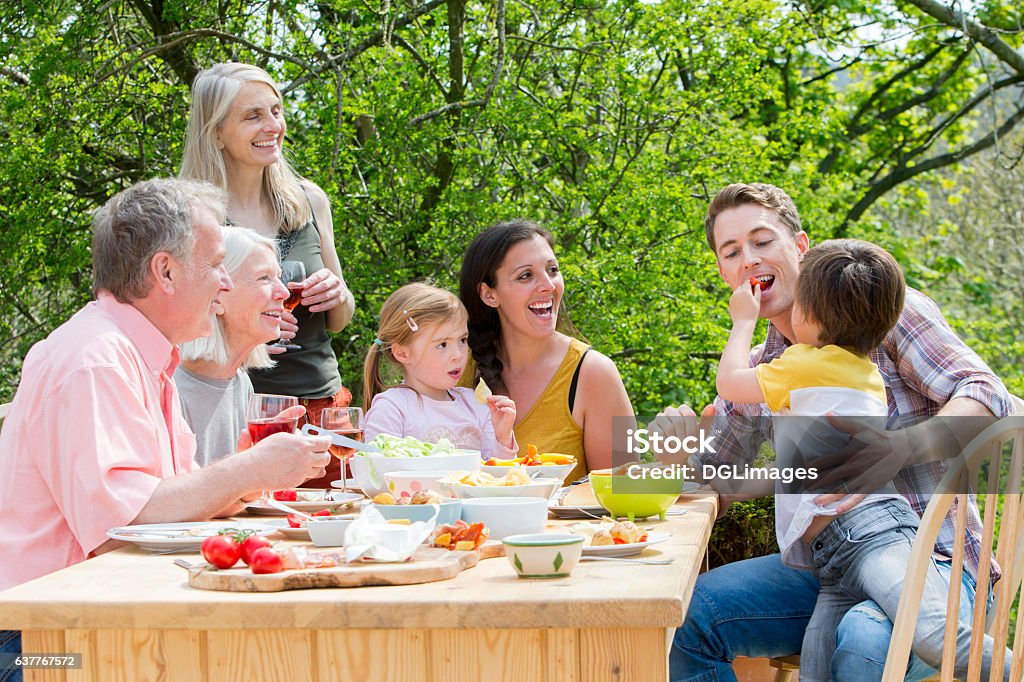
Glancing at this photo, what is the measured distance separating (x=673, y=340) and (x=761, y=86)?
146 cm

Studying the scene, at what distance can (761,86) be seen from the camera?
19.0 ft

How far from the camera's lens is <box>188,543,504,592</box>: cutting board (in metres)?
1.39

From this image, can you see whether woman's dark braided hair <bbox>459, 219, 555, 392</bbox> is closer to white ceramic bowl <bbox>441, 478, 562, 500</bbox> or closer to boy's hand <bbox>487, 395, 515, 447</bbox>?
boy's hand <bbox>487, 395, 515, 447</bbox>

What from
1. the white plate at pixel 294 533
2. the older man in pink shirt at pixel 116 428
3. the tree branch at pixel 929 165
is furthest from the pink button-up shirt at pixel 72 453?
the tree branch at pixel 929 165

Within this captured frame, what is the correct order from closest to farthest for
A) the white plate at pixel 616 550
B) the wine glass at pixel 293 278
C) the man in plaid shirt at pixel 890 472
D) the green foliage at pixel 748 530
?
the white plate at pixel 616 550, the man in plaid shirt at pixel 890 472, the wine glass at pixel 293 278, the green foliage at pixel 748 530

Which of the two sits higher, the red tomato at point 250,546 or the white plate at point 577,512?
the red tomato at point 250,546

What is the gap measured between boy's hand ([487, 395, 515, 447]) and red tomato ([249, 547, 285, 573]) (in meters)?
1.29

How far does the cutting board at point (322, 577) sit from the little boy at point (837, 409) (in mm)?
1043

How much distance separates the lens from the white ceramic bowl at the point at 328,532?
1668mm

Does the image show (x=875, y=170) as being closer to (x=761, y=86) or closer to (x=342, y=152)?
(x=761, y=86)

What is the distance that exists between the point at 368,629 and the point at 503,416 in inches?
54.2

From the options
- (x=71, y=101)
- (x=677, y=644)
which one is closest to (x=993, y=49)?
(x=71, y=101)

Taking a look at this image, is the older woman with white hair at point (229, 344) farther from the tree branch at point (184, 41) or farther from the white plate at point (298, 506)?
the tree branch at point (184, 41)

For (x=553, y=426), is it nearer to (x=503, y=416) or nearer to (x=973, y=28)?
(x=503, y=416)
